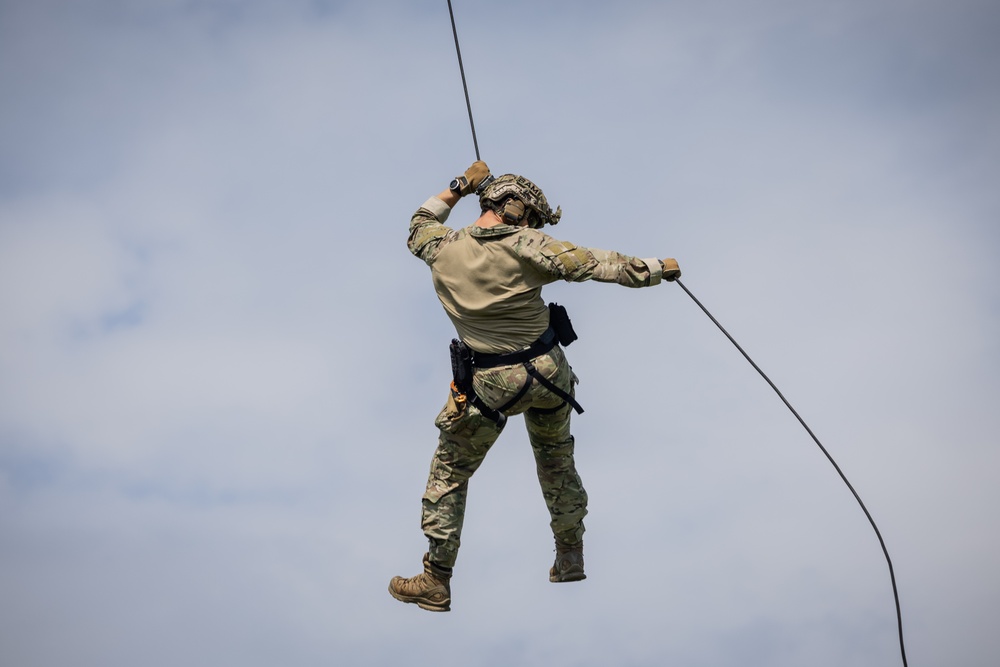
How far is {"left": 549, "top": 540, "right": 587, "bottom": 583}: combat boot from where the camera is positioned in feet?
47.8

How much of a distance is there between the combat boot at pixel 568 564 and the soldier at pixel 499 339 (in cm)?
11

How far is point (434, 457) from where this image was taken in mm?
14156

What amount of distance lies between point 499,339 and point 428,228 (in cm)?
123

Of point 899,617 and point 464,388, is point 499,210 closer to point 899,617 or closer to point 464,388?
point 464,388

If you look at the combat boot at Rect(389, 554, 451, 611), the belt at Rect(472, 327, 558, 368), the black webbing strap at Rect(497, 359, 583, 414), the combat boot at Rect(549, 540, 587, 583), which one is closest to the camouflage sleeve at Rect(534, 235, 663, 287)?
the belt at Rect(472, 327, 558, 368)

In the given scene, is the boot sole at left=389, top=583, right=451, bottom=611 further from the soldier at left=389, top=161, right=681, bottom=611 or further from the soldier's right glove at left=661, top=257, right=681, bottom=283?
the soldier's right glove at left=661, top=257, right=681, bottom=283

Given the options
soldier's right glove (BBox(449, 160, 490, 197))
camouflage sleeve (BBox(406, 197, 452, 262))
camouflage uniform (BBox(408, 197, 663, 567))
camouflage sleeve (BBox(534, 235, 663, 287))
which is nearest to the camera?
camouflage sleeve (BBox(534, 235, 663, 287))

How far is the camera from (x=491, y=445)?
14.1 metres

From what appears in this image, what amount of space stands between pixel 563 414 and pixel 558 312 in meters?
0.94

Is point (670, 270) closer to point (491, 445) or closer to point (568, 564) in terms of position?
point (491, 445)

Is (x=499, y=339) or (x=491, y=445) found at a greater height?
(x=499, y=339)

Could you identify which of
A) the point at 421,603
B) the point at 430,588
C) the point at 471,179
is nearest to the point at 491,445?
the point at 430,588

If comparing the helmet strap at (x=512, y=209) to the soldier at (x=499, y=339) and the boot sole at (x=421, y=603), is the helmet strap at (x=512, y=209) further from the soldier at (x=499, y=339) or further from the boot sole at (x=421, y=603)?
the boot sole at (x=421, y=603)

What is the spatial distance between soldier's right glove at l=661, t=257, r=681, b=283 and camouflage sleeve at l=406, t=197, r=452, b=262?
77.9 inches
